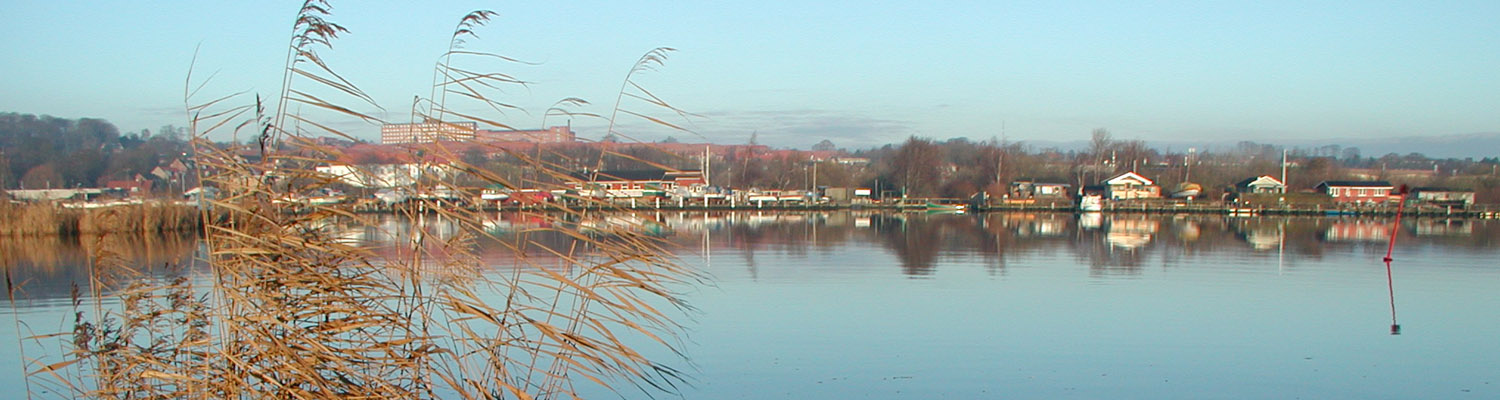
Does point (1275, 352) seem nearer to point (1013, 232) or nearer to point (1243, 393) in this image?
point (1243, 393)

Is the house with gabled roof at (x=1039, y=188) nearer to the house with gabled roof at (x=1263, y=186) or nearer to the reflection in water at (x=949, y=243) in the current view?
the house with gabled roof at (x=1263, y=186)

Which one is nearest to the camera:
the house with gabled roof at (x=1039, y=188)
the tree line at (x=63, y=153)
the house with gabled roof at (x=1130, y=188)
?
the tree line at (x=63, y=153)

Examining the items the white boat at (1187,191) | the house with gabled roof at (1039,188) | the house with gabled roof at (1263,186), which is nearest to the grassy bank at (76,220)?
the house with gabled roof at (1039,188)

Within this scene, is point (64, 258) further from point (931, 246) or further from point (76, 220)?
point (931, 246)

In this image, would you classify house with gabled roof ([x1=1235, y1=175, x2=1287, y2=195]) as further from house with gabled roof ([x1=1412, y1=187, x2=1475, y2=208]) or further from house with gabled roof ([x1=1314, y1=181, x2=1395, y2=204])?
house with gabled roof ([x1=1412, y1=187, x2=1475, y2=208])

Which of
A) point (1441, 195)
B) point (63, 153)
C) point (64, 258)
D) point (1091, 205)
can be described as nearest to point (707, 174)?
point (64, 258)

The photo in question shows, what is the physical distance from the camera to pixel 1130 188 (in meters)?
75.5

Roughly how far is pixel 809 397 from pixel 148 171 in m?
33.3

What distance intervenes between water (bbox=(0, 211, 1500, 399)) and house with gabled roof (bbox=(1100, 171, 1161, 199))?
4960 cm

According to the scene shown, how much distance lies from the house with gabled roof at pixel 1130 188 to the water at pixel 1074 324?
49.6 metres

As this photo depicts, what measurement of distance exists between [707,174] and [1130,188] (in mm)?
73430

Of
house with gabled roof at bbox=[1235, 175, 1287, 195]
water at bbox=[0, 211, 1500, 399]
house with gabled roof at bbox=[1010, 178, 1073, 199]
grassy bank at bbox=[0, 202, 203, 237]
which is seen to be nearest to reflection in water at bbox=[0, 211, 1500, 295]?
water at bbox=[0, 211, 1500, 399]

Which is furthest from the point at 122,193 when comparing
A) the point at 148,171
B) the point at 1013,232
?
the point at 1013,232

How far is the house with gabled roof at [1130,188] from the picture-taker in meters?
74.8
